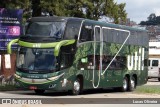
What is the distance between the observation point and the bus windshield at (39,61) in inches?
958

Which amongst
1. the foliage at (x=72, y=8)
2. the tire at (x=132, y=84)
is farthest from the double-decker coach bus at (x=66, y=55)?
the foliage at (x=72, y=8)

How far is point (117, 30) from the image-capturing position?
30266 millimetres

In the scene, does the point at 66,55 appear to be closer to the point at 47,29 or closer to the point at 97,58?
the point at 47,29

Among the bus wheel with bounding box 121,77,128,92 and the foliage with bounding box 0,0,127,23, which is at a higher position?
the foliage with bounding box 0,0,127,23

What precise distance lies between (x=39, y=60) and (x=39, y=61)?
0.16 feet

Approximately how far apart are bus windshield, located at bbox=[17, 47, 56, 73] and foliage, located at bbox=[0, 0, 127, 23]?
13.6m

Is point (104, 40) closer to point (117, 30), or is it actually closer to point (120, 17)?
point (117, 30)

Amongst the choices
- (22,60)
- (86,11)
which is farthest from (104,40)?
(86,11)

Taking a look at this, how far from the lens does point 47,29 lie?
24.9m

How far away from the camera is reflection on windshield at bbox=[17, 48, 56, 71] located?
959 inches

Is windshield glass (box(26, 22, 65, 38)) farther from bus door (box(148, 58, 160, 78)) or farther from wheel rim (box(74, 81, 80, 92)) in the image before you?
bus door (box(148, 58, 160, 78))

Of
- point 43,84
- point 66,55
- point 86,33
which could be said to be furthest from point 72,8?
point 43,84

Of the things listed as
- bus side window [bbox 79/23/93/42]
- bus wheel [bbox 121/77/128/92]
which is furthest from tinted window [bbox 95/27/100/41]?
bus wheel [bbox 121/77/128/92]

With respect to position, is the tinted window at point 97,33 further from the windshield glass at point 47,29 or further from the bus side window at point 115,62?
the windshield glass at point 47,29
